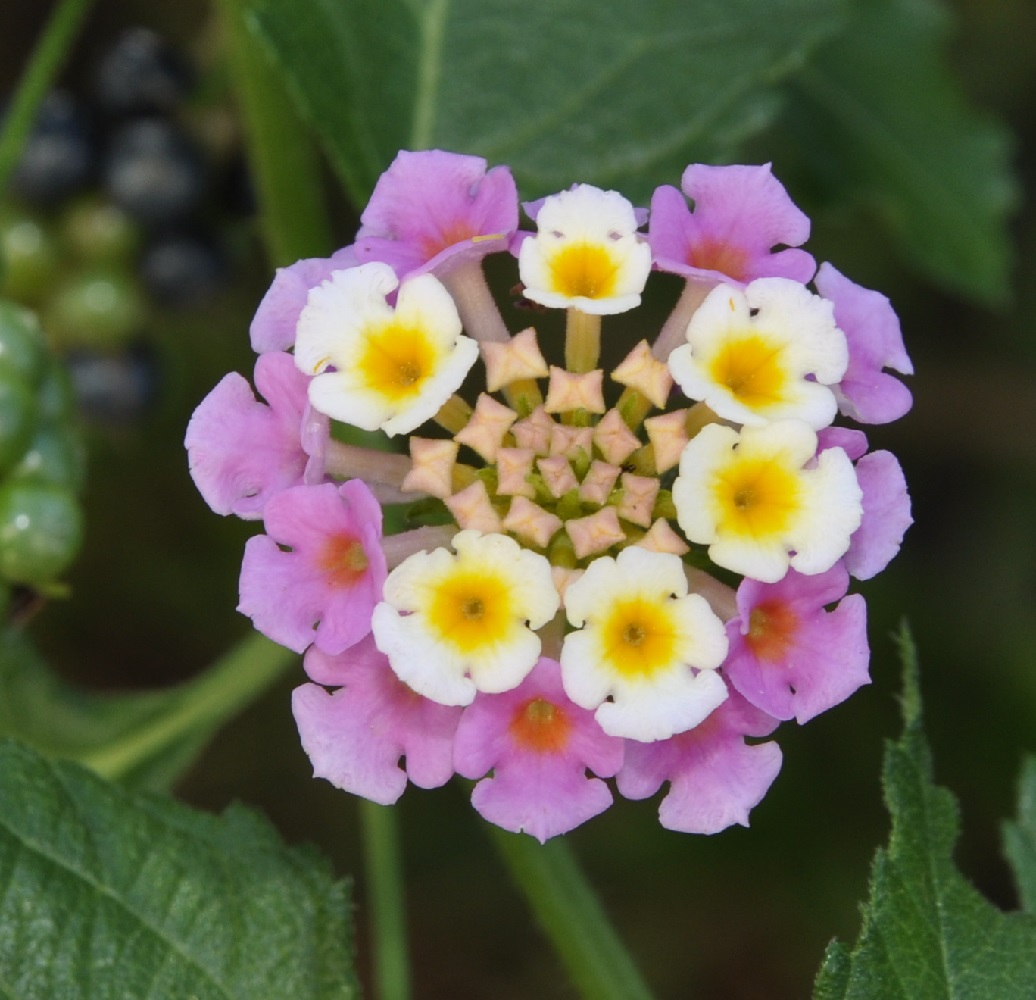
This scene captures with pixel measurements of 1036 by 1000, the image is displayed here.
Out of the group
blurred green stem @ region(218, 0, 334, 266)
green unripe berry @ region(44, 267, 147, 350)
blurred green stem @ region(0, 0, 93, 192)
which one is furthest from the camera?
green unripe berry @ region(44, 267, 147, 350)

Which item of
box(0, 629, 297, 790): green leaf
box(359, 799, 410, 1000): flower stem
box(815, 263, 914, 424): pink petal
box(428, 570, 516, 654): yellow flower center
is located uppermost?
box(428, 570, 516, 654): yellow flower center

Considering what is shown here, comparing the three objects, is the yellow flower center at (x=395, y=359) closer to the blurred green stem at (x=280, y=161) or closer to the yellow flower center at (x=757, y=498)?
the yellow flower center at (x=757, y=498)

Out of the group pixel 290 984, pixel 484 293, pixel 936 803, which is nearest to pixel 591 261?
pixel 484 293

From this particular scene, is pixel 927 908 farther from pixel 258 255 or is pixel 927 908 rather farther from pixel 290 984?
pixel 258 255

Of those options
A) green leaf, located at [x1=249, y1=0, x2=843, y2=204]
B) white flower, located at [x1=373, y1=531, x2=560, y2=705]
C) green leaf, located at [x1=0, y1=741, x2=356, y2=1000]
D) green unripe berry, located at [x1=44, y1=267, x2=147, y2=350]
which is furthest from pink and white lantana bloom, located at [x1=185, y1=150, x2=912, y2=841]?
green unripe berry, located at [x1=44, y1=267, x2=147, y2=350]

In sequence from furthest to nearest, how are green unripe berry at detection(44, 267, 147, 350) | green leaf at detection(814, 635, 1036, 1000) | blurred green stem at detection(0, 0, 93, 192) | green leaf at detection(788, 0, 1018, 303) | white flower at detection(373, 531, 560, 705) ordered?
green leaf at detection(788, 0, 1018, 303) → green unripe berry at detection(44, 267, 147, 350) → blurred green stem at detection(0, 0, 93, 192) → green leaf at detection(814, 635, 1036, 1000) → white flower at detection(373, 531, 560, 705)

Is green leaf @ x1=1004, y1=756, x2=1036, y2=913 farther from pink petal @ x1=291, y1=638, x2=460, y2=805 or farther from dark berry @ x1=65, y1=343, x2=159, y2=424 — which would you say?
dark berry @ x1=65, y1=343, x2=159, y2=424

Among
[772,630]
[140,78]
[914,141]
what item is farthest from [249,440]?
[914,141]
